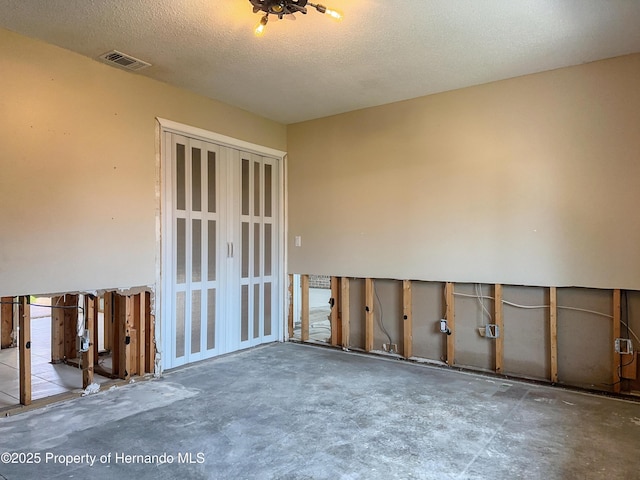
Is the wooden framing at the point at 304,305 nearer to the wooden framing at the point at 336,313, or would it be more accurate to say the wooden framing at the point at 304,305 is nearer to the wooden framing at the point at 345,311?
the wooden framing at the point at 336,313

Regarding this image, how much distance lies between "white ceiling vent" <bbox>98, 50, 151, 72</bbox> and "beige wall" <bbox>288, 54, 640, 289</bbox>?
222 centimetres

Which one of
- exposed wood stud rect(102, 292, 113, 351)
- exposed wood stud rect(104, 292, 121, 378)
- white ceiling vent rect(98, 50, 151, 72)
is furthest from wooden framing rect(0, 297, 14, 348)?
white ceiling vent rect(98, 50, 151, 72)

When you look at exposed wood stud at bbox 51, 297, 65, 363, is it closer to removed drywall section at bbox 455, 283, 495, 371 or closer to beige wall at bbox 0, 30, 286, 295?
beige wall at bbox 0, 30, 286, 295

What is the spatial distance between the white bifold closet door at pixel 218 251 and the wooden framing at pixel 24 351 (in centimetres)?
115

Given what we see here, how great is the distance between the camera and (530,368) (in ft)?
12.6

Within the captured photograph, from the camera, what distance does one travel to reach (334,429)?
8.98 ft

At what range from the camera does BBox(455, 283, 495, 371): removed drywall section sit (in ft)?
13.3

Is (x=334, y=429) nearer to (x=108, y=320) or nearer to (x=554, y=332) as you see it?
(x=554, y=332)

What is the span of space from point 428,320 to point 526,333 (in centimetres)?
96

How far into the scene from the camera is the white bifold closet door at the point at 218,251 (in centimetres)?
413

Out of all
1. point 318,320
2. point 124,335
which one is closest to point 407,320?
point 318,320

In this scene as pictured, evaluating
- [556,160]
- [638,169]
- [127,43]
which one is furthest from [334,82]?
[638,169]

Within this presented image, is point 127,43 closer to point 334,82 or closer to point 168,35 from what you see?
point 168,35

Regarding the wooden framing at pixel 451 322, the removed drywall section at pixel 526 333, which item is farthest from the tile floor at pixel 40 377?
the removed drywall section at pixel 526 333
